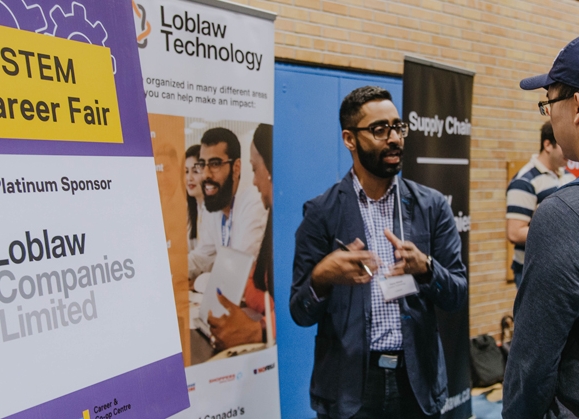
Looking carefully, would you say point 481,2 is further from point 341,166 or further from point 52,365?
point 52,365

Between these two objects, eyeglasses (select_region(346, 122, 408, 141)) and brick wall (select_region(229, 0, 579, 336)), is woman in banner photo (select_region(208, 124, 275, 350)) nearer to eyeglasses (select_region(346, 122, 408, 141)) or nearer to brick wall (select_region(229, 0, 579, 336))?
eyeglasses (select_region(346, 122, 408, 141))

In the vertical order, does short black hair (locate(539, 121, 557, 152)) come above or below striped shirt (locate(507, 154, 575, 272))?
above

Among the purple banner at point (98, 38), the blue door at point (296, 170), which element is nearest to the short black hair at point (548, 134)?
the blue door at point (296, 170)

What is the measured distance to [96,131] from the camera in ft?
4.43

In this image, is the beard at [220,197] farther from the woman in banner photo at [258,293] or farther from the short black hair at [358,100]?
the short black hair at [358,100]

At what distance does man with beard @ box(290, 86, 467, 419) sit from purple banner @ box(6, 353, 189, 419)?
68 centimetres

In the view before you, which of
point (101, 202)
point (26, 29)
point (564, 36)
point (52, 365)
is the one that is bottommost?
point (52, 365)

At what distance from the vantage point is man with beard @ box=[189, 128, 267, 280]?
2.40 m

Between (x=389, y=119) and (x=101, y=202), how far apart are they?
4.20 feet

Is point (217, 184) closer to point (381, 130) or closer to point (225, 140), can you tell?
point (225, 140)

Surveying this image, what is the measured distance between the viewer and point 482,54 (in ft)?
16.2

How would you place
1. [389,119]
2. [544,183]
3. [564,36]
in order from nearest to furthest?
[389,119] < [544,183] < [564,36]

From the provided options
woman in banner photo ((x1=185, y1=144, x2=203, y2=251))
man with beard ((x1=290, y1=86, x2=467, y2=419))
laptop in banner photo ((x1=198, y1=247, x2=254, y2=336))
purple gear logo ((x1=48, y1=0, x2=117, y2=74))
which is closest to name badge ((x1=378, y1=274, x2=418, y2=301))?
man with beard ((x1=290, y1=86, x2=467, y2=419))

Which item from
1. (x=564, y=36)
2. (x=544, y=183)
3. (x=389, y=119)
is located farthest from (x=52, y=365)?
(x=564, y=36)
